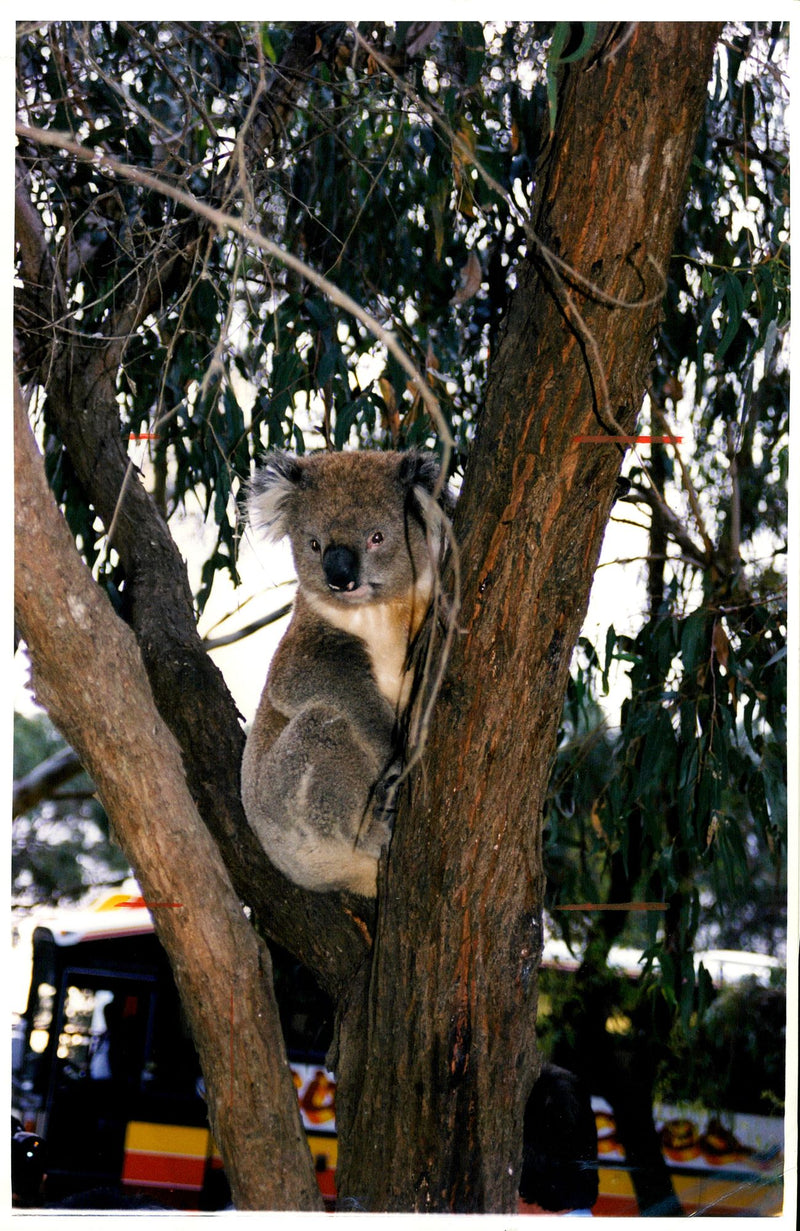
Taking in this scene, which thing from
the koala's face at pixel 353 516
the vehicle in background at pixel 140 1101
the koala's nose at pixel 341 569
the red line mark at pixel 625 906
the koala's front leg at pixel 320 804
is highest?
the koala's face at pixel 353 516

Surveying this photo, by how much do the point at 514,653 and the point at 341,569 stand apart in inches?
28.0

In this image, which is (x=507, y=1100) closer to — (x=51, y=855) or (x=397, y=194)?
(x=51, y=855)

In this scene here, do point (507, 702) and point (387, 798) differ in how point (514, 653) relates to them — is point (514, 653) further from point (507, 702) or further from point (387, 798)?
point (387, 798)

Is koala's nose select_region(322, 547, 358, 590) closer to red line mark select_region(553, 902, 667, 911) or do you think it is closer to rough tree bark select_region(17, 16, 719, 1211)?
rough tree bark select_region(17, 16, 719, 1211)

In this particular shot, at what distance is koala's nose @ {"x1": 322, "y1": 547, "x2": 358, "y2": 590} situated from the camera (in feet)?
7.57

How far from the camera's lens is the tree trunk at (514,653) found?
1544 millimetres

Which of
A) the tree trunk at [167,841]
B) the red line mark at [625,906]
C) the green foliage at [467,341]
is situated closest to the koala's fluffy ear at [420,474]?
the green foliage at [467,341]

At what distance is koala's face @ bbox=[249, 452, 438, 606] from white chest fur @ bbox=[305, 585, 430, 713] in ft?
0.10

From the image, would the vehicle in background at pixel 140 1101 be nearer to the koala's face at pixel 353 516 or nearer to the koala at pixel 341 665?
the koala at pixel 341 665

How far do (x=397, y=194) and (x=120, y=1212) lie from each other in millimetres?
2622

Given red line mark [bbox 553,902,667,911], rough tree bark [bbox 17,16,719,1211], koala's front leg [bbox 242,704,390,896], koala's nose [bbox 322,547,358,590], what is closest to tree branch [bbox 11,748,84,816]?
koala's front leg [bbox 242,704,390,896]

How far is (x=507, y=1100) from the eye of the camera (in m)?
1.88

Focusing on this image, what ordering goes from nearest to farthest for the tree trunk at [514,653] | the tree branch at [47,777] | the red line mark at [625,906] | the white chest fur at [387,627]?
1. the tree trunk at [514,653]
2. the white chest fur at [387,627]
3. the red line mark at [625,906]
4. the tree branch at [47,777]
